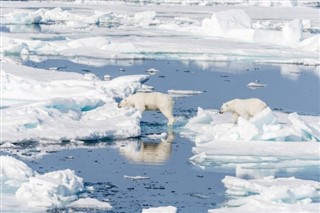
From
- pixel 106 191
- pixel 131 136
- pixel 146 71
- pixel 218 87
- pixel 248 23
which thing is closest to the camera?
pixel 106 191

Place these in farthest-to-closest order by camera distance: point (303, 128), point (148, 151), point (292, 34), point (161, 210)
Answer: point (292, 34) < point (303, 128) < point (148, 151) < point (161, 210)

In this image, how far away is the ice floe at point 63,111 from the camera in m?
11.8

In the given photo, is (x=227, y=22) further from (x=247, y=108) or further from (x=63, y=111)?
(x=63, y=111)

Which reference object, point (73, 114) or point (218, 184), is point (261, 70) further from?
point (218, 184)

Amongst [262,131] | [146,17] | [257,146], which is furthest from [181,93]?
[146,17]

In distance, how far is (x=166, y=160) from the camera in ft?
36.1

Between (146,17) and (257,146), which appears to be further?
(146,17)

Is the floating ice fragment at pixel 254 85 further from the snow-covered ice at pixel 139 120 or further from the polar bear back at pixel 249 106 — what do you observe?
the polar bear back at pixel 249 106

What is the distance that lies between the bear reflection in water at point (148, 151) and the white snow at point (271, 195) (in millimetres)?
1572

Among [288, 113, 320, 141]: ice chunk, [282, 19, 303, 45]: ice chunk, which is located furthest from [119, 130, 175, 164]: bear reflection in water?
[282, 19, 303, 45]: ice chunk

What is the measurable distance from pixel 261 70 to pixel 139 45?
4232 mm

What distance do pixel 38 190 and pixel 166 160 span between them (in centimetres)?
295

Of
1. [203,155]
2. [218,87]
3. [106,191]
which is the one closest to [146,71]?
[218,87]

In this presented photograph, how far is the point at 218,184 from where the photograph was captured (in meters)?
9.72
